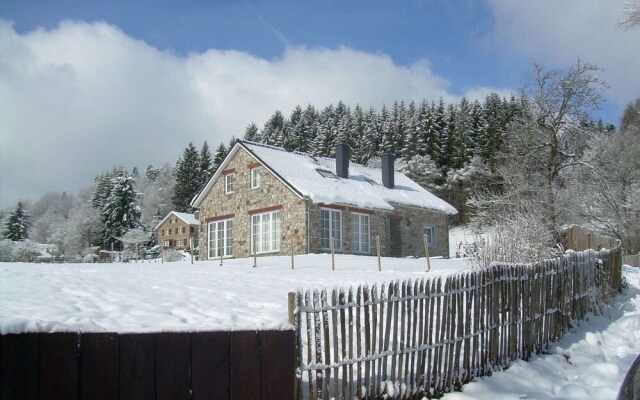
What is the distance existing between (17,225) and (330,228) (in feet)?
130

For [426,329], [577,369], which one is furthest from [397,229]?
[426,329]

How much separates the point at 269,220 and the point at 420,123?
42.4m

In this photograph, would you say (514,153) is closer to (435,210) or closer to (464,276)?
(435,210)

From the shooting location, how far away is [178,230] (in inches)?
2699

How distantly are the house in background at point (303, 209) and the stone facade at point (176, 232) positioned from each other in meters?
37.0

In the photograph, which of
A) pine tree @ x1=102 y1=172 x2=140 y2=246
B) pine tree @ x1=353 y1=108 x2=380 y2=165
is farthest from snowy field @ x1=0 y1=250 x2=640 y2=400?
pine tree @ x1=353 y1=108 x2=380 y2=165

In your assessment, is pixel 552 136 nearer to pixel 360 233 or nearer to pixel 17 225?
pixel 360 233

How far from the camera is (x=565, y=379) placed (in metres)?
7.52

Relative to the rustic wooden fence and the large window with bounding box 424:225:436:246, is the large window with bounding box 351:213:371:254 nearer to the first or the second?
the large window with bounding box 424:225:436:246

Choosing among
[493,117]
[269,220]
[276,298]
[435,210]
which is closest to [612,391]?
[276,298]

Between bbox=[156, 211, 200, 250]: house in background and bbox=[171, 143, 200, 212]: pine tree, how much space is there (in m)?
2.47

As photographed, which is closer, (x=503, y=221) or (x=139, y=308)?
(x=139, y=308)

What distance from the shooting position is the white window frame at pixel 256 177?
2741cm

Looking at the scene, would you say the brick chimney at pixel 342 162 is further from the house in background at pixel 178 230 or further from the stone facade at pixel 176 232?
the stone facade at pixel 176 232
